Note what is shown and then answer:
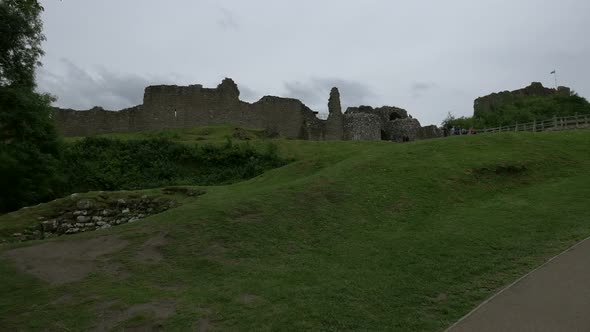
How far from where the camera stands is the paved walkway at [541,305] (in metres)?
8.35

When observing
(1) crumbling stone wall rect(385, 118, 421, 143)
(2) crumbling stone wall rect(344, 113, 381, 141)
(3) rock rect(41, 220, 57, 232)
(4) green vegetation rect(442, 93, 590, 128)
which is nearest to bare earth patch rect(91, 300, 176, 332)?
(3) rock rect(41, 220, 57, 232)

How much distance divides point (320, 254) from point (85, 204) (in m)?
10.5

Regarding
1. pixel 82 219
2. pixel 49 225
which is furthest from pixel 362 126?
pixel 49 225

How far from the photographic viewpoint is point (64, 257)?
12359 mm

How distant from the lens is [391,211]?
1672cm

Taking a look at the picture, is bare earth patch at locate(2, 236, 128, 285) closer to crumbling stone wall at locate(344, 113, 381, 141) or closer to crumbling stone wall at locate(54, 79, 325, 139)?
crumbling stone wall at locate(54, 79, 325, 139)

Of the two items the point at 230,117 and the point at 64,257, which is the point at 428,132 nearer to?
the point at 230,117

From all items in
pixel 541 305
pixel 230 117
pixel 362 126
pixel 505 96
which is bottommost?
pixel 541 305

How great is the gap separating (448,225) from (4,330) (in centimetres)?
1129

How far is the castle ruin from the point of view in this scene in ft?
152

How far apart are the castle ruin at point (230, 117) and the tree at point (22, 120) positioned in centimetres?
1550

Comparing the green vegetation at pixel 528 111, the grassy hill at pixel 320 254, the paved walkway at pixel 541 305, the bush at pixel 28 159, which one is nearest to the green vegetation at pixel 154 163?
the bush at pixel 28 159

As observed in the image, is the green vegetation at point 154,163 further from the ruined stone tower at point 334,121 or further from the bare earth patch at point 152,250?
the bare earth patch at point 152,250

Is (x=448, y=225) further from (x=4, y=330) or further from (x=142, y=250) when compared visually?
(x=4, y=330)
